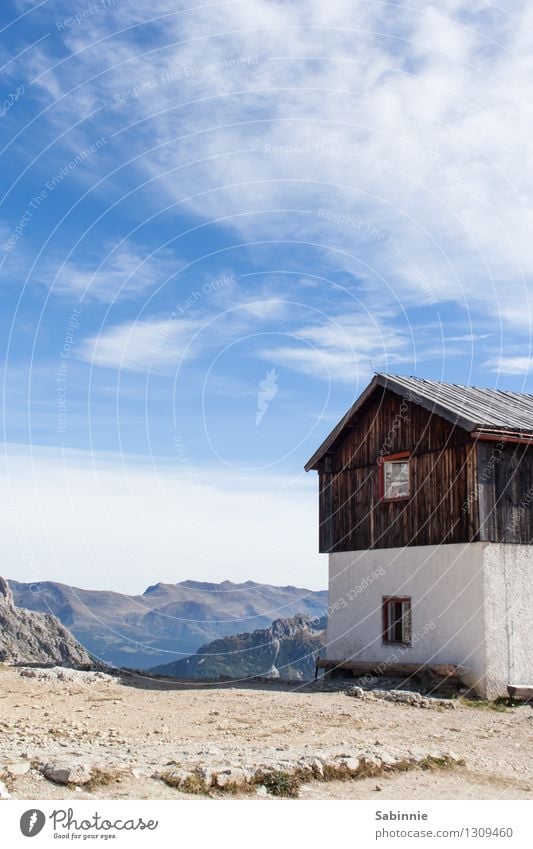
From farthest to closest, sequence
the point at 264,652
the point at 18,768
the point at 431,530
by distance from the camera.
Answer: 1. the point at 264,652
2. the point at 431,530
3. the point at 18,768

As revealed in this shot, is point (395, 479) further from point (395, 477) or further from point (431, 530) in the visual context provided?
point (431, 530)

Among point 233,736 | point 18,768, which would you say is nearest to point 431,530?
point 233,736

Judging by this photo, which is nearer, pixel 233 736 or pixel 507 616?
pixel 233 736

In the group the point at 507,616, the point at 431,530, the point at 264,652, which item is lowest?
the point at 264,652

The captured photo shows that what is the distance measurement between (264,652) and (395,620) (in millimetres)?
81523

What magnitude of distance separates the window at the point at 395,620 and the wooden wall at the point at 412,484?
70.0 inches

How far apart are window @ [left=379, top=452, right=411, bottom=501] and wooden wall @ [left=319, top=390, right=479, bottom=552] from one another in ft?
0.70

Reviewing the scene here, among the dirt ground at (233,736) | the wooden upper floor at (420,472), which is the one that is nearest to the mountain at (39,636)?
the wooden upper floor at (420,472)

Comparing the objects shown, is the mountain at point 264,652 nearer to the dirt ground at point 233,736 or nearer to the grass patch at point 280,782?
the dirt ground at point 233,736

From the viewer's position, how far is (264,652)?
10256 cm

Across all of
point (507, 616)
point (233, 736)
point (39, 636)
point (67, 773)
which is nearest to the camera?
point (67, 773)

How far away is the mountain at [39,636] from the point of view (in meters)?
41.9
